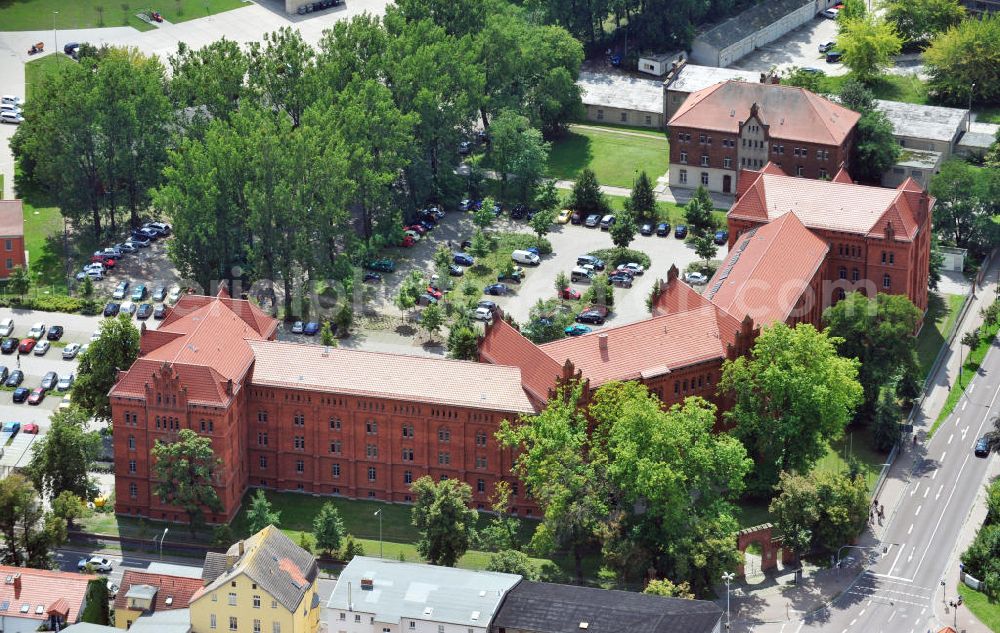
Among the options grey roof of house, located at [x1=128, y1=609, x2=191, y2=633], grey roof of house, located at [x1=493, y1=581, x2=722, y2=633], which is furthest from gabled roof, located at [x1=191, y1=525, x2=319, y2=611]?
grey roof of house, located at [x1=493, y1=581, x2=722, y2=633]

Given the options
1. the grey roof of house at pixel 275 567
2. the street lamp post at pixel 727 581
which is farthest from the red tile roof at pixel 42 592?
the street lamp post at pixel 727 581

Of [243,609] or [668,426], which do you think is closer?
[243,609]

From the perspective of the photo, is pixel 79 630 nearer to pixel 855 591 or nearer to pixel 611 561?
pixel 611 561

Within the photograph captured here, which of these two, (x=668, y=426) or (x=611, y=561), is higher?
(x=668, y=426)

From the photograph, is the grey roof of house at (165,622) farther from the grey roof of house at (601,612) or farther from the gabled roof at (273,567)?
the grey roof of house at (601,612)

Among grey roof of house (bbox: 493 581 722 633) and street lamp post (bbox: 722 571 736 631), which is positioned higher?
grey roof of house (bbox: 493 581 722 633)

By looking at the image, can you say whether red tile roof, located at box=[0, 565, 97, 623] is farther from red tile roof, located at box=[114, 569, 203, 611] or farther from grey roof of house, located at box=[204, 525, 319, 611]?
grey roof of house, located at box=[204, 525, 319, 611]

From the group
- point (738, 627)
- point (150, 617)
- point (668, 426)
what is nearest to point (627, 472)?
point (668, 426)
